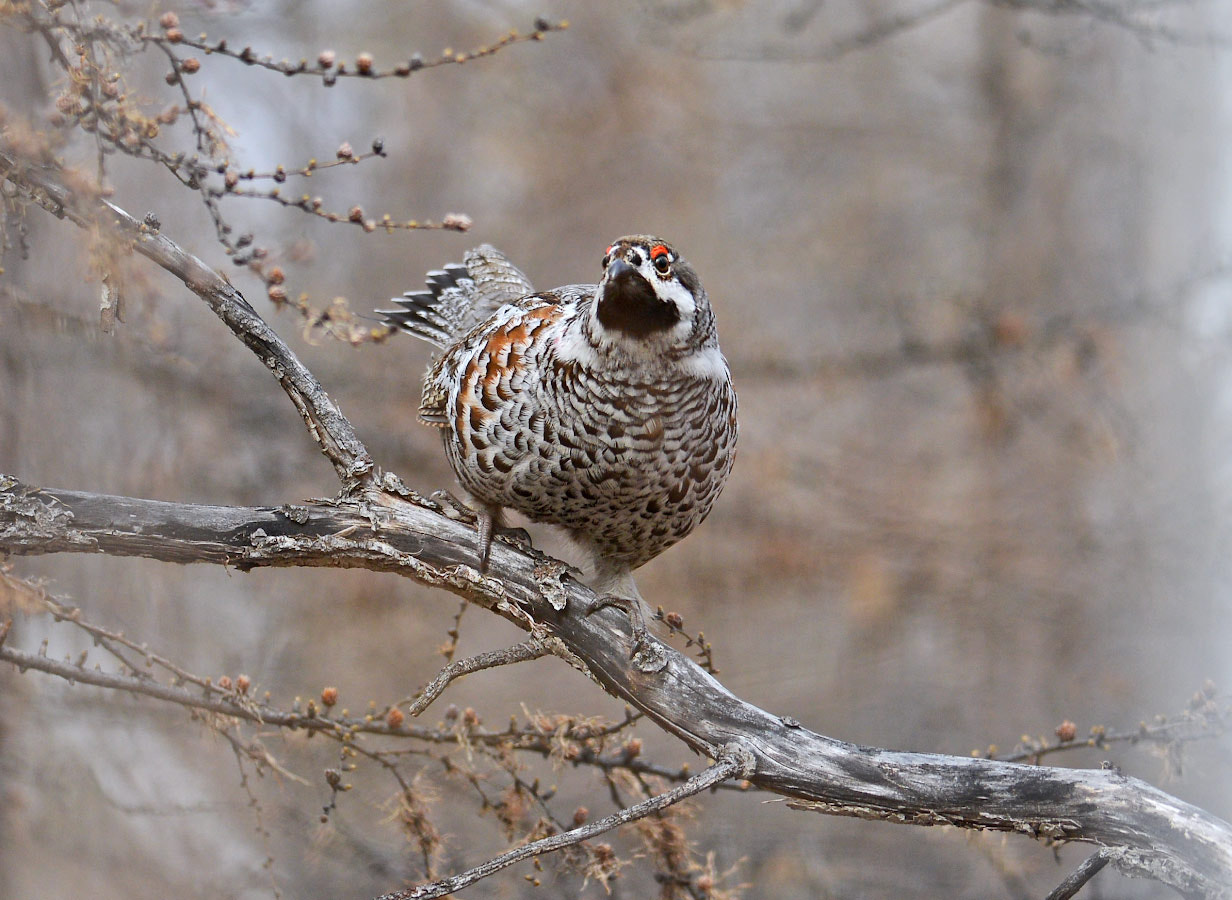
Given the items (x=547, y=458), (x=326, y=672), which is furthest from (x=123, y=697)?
(x=547, y=458)

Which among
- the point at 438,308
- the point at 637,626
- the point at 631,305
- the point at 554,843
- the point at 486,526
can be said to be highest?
the point at 438,308

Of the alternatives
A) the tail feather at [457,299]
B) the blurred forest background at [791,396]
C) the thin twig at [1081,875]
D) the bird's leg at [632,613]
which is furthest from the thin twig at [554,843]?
the blurred forest background at [791,396]

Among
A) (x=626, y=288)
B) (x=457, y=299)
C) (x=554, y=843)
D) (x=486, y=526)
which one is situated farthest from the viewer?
(x=457, y=299)

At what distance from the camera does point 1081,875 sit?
1868mm

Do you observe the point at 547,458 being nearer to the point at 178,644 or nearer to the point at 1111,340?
the point at 178,644

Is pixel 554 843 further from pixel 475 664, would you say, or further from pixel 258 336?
pixel 258 336

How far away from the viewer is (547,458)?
7.50ft

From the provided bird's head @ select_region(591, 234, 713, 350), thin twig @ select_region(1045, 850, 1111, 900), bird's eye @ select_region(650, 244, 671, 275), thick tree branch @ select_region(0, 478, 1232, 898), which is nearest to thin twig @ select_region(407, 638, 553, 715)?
thick tree branch @ select_region(0, 478, 1232, 898)

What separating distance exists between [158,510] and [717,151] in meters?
6.44

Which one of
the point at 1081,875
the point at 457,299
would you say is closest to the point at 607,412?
the point at 457,299

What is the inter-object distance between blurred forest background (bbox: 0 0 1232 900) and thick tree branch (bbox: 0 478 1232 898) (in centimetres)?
190

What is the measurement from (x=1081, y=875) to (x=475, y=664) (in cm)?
119

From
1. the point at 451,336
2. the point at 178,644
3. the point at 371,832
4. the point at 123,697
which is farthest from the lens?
the point at 371,832

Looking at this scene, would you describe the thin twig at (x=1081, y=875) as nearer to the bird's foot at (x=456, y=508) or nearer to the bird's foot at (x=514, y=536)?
the bird's foot at (x=514, y=536)
